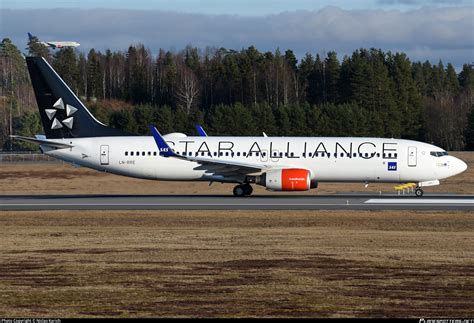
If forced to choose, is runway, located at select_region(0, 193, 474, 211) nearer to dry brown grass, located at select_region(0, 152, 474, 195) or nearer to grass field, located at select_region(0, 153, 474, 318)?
grass field, located at select_region(0, 153, 474, 318)

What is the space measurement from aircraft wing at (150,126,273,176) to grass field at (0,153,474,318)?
25.7ft

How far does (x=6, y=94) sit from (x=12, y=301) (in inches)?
4705

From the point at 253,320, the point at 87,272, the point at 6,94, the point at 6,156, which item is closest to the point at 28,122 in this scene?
the point at 6,156

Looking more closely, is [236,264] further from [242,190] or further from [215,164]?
[242,190]

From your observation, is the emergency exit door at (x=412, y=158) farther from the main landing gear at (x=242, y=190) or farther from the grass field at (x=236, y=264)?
the grass field at (x=236, y=264)

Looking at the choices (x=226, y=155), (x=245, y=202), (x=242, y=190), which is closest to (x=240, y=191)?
(x=242, y=190)

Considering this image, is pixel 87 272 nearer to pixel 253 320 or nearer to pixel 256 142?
pixel 253 320

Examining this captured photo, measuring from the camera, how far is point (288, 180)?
43219mm

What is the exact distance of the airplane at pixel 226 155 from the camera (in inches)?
1767

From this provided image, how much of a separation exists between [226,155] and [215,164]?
153 centimetres

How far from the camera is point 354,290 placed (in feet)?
61.0

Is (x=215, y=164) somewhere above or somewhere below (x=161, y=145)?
below

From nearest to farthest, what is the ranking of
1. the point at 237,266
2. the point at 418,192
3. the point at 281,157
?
the point at 237,266 < the point at 281,157 < the point at 418,192

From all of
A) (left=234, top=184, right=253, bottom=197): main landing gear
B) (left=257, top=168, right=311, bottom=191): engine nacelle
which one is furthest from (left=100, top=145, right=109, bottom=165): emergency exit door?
(left=257, top=168, right=311, bottom=191): engine nacelle
